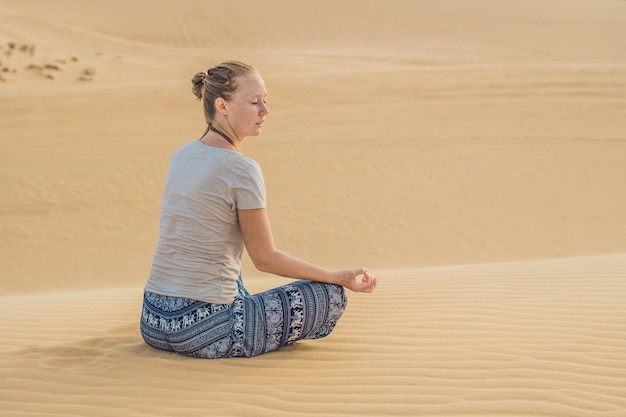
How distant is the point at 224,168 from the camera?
12.4ft

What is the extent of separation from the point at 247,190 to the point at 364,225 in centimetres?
818

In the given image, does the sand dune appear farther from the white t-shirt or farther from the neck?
the neck

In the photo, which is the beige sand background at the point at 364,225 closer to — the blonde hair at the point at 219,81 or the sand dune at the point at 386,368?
the sand dune at the point at 386,368

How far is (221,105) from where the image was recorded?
392 cm

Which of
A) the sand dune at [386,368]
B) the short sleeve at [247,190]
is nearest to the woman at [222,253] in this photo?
the short sleeve at [247,190]

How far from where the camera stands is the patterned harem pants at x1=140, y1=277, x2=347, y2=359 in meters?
3.92

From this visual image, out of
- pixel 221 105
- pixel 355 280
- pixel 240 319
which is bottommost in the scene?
pixel 240 319

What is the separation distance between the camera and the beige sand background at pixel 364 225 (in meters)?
3.76

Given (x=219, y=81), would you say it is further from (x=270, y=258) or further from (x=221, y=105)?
(x=270, y=258)

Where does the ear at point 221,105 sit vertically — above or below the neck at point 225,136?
above

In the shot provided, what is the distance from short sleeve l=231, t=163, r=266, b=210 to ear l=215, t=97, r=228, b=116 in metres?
0.33

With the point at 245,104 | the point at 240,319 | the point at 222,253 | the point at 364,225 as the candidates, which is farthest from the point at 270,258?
the point at 364,225

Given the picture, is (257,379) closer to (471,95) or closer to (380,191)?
(380,191)

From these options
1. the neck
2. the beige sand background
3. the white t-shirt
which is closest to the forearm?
the white t-shirt
